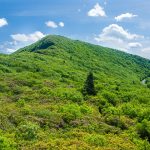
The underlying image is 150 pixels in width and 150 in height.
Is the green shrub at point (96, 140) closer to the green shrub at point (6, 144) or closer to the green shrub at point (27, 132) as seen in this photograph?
the green shrub at point (27, 132)

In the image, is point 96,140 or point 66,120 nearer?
point 96,140

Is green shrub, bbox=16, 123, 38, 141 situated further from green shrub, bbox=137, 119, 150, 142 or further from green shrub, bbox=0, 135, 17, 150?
green shrub, bbox=137, 119, 150, 142

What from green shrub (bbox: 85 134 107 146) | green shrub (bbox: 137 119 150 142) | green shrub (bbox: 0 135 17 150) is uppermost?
green shrub (bbox: 137 119 150 142)

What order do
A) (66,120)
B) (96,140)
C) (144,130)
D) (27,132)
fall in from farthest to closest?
(144,130), (66,120), (96,140), (27,132)

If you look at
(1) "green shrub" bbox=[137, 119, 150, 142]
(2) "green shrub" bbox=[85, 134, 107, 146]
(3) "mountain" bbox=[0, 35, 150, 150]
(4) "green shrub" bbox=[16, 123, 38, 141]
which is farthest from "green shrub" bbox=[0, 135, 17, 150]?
(1) "green shrub" bbox=[137, 119, 150, 142]

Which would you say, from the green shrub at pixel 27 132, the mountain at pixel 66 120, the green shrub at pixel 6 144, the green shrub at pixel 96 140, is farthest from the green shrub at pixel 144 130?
the green shrub at pixel 6 144

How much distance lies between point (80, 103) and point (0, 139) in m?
46.3

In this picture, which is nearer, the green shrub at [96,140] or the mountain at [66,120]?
the mountain at [66,120]

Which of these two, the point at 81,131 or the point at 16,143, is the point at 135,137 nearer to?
the point at 81,131

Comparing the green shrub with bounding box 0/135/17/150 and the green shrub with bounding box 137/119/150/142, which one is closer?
the green shrub with bounding box 0/135/17/150

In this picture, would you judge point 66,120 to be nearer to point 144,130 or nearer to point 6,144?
point 144,130

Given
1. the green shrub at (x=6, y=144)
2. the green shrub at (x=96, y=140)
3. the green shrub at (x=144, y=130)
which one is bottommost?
the green shrub at (x=6, y=144)

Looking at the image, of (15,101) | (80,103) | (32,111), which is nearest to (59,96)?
(80,103)

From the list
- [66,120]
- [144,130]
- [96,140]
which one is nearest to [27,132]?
[96,140]
